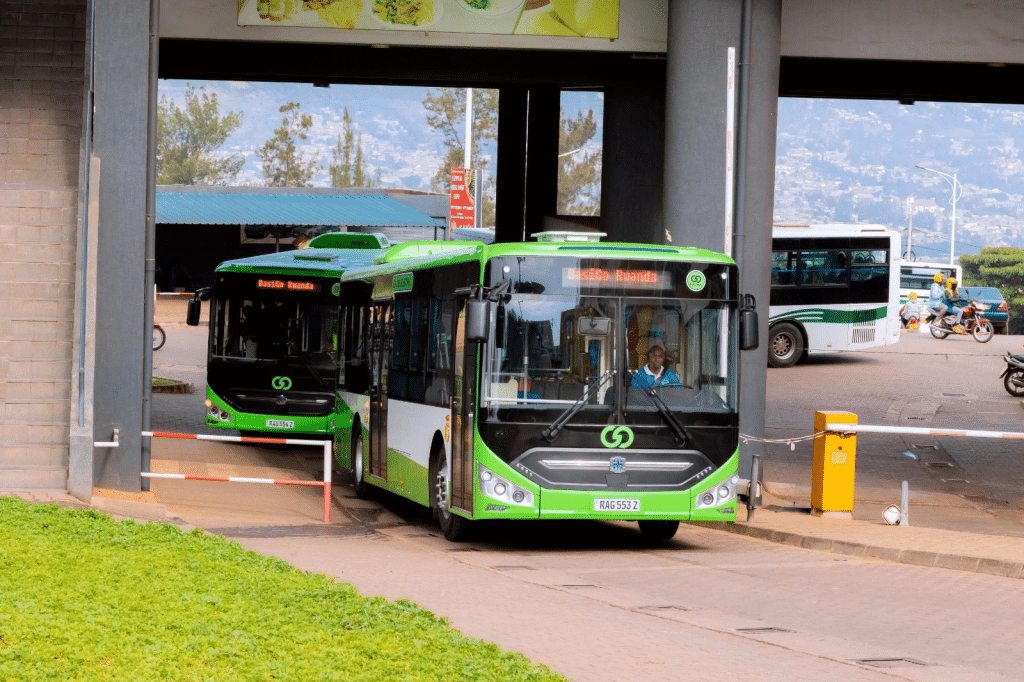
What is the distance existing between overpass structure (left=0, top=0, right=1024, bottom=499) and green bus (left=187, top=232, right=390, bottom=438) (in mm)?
3159

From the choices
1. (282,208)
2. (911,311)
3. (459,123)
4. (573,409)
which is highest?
(459,123)

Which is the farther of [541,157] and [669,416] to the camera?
[541,157]

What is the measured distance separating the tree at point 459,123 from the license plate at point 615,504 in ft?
323

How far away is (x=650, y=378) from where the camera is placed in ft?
47.3

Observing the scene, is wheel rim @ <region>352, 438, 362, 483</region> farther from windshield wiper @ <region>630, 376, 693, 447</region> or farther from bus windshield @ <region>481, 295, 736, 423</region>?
windshield wiper @ <region>630, 376, 693, 447</region>

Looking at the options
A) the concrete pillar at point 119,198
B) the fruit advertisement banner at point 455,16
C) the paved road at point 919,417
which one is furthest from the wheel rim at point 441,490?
the fruit advertisement banner at point 455,16

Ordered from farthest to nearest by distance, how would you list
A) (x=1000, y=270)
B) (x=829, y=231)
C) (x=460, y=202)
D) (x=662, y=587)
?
(x=1000, y=270), (x=460, y=202), (x=829, y=231), (x=662, y=587)

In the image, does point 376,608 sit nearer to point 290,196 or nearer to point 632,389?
point 632,389

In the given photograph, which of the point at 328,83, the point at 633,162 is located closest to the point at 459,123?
the point at 328,83

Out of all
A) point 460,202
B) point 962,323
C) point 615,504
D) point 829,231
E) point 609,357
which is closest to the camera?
point 615,504

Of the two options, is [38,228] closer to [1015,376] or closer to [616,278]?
[616,278]

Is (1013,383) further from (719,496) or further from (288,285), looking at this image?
(719,496)

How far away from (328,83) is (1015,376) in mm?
16670

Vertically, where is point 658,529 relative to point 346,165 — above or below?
below
